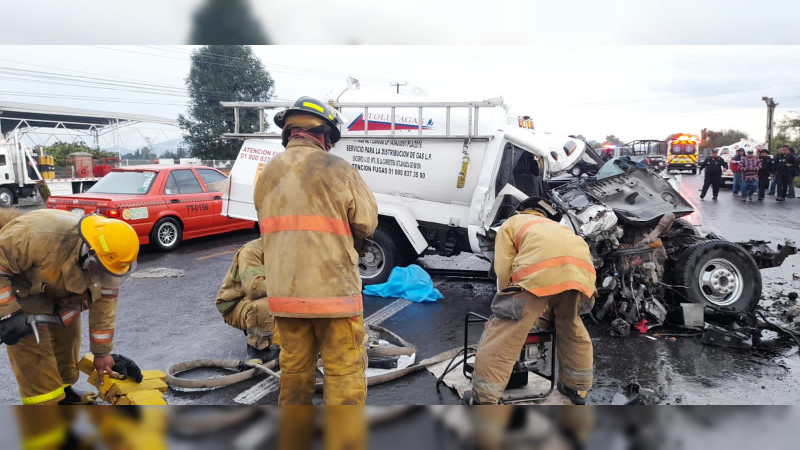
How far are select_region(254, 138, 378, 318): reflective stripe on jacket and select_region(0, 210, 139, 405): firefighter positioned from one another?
89 centimetres

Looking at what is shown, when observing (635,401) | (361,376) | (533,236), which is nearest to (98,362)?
(361,376)

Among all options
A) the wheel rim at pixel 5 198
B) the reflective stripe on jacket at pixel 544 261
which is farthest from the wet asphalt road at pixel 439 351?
the wheel rim at pixel 5 198

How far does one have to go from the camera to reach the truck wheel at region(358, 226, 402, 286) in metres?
6.21

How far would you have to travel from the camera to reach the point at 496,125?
6141 millimetres

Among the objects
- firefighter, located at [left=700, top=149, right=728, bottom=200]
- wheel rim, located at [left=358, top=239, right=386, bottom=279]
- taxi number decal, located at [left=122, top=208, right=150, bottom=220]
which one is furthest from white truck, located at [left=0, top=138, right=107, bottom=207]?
firefighter, located at [left=700, top=149, right=728, bottom=200]

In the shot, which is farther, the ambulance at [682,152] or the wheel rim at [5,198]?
the ambulance at [682,152]

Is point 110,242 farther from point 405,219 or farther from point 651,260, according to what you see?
point 651,260

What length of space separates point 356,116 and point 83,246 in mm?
4112

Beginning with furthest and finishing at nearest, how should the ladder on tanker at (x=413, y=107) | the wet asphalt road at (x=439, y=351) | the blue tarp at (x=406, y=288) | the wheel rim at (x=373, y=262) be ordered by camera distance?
the wheel rim at (x=373, y=262) → the blue tarp at (x=406, y=288) → the ladder on tanker at (x=413, y=107) → the wet asphalt road at (x=439, y=351)

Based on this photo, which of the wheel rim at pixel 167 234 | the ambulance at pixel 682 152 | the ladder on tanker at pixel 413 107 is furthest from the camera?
the ambulance at pixel 682 152

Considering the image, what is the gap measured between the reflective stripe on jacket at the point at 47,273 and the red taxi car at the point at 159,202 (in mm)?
5335

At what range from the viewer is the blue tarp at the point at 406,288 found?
19.5 feet

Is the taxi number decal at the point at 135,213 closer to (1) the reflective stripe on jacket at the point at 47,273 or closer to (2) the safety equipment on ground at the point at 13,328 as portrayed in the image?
(1) the reflective stripe on jacket at the point at 47,273

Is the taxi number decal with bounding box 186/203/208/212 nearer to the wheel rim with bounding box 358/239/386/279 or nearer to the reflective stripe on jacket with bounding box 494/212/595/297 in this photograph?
the wheel rim with bounding box 358/239/386/279
